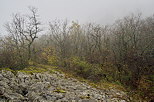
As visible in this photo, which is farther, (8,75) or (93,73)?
(93,73)

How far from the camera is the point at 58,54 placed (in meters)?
16.8

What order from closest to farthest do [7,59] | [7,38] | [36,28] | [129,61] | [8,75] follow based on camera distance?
[8,75] → [7,59] → [129,61] → [36,28] → [7,38]

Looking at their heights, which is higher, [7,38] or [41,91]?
[7,38]

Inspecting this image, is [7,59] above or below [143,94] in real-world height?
above

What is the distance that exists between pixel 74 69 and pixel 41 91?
21.4 feet

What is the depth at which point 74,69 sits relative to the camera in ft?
37.1

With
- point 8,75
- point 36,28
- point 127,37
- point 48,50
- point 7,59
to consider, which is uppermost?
point 36,28

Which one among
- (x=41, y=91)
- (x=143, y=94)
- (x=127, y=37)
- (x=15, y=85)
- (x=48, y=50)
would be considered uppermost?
(x=127, y=37)

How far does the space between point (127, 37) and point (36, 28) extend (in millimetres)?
14894

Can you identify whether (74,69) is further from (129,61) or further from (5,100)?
(5,100)

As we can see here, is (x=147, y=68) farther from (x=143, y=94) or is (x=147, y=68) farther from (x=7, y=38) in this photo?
(x=7, y=38)

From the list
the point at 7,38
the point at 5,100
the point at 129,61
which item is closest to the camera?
the point at 5,100

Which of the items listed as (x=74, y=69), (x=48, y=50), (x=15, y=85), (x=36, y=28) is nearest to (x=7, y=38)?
(x=36, y=28)

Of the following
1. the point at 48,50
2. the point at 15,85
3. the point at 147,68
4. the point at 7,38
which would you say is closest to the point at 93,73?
the point at 147,68
